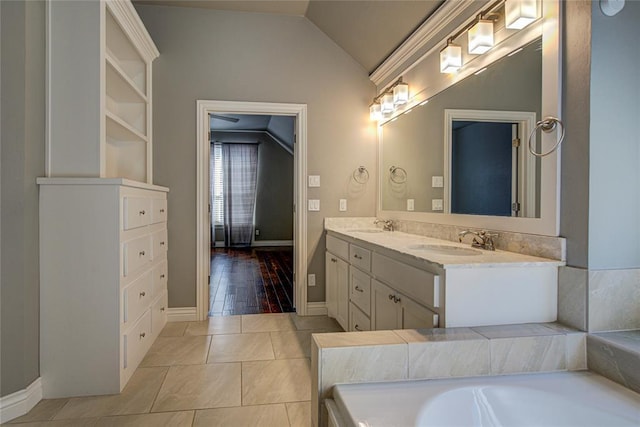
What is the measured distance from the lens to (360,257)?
262 centimetres

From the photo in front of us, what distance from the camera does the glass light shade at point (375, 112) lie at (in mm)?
3555

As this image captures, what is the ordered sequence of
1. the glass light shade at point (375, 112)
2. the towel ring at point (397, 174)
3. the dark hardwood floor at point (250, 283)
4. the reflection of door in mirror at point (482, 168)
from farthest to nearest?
the dark hardwood floor at point (250, 283)
the glass light shade at point (375, 112)
the towel ring at point (397, 174)
the reflection of door in mirror at point (482, 168)

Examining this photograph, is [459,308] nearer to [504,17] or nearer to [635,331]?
[635,331]

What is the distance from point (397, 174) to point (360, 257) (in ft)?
3.37

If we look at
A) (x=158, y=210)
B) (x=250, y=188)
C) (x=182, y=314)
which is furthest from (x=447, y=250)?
(x=250, y=188)

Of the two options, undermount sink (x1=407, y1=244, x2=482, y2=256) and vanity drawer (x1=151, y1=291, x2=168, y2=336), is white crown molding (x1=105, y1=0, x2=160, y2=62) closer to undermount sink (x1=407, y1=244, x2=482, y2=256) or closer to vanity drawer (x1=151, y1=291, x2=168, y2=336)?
vanity drawer (x1=151, y1=291, x2=168, y2=336)

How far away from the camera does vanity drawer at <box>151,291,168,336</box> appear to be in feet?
9.42

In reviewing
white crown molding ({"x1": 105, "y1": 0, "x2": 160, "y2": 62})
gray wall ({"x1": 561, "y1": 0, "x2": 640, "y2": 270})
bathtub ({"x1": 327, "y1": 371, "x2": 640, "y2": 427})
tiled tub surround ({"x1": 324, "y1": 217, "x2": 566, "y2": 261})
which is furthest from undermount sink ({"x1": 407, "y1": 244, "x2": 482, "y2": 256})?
white crown molding ({"x1": 105, "y1": 0, "x2": 160, "y2": 62})

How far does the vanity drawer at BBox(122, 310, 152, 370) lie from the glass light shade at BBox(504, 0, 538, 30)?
102 inches

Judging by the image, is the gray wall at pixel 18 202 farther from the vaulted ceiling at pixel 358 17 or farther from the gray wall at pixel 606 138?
the gray wall at pixel 606 138

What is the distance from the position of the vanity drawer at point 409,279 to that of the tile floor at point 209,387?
79cm

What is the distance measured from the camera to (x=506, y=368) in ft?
4.42

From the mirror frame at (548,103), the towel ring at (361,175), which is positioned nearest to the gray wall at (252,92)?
the towel ring at (361,175)

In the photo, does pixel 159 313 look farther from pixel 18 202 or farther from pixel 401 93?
pixel 401 93
